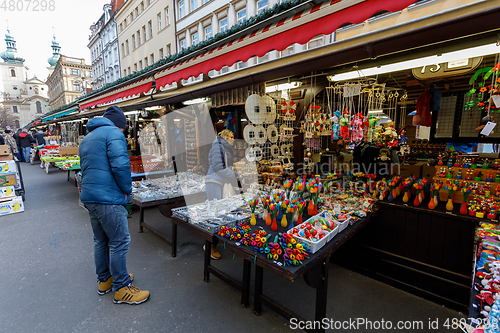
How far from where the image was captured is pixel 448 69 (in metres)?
2.92

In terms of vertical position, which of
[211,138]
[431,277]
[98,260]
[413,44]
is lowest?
[431,277]

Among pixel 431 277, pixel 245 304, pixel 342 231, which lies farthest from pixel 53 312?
pixel 431 277

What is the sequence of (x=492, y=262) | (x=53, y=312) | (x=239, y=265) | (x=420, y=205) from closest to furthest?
(x=492, y=262), (x=53, y=312), (x=420, y=205), (x=239, y=265)

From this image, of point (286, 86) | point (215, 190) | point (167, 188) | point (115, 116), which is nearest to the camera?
point (115, 116)

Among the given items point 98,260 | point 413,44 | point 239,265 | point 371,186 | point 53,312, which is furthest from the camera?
point 371,186

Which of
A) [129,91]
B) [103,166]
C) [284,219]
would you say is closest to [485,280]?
[284,219]

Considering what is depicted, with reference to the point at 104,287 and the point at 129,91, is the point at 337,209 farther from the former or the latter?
the point at 129,91

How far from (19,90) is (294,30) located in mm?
96444

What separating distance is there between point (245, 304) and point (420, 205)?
263 cm

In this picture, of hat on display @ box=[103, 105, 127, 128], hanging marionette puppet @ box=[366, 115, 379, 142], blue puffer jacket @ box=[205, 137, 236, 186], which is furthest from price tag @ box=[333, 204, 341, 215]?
hat on display @ box=[103, 105, 127, 128]

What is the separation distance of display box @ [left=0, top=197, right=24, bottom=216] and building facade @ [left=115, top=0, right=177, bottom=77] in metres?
15.0

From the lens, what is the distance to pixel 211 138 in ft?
25.3

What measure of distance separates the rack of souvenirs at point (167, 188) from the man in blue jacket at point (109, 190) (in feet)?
4.63

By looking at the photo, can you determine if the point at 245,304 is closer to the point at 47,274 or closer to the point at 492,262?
the point at 492,262
